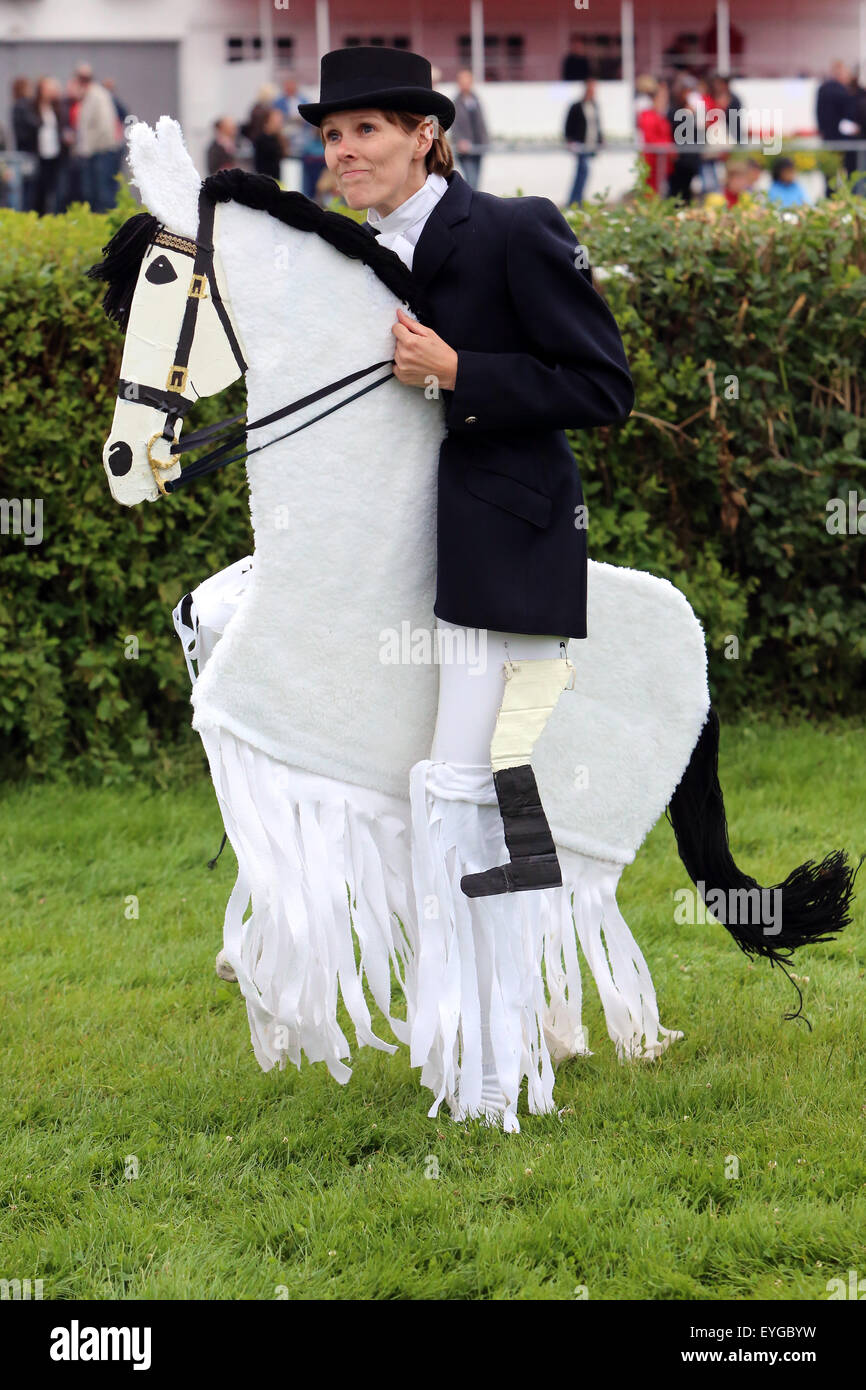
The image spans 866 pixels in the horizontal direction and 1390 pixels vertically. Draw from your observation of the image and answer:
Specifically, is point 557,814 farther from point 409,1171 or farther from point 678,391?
point 678,391

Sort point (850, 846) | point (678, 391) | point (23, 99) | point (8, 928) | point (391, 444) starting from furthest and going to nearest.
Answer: point (23, 99)
point (678, 391)
point (850, 846)
point (8, 928)
point (391, 444)

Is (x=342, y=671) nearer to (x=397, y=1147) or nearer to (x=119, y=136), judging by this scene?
(x=397, y=1147)

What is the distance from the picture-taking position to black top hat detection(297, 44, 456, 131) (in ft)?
10.2

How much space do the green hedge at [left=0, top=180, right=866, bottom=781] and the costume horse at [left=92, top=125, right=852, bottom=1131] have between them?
2601 mm

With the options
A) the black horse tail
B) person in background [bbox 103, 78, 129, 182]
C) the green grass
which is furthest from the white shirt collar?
person in background [bbox 103, 78, 129, 182]

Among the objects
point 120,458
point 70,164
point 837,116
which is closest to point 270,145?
point 70,164

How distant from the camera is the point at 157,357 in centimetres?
311

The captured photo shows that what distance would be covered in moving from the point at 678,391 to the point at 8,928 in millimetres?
3551

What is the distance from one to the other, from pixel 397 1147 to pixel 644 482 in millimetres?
3786

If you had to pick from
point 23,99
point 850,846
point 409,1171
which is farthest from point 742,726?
point 23,99

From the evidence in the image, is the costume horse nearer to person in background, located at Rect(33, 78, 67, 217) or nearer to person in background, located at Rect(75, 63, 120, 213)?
person in background, located at Rect(75, 63, 120, 213)

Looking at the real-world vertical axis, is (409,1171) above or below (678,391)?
below

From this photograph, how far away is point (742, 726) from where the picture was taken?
681 centimetres

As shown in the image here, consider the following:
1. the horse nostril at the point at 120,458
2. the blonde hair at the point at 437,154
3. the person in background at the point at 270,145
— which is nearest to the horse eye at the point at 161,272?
the horse nostril at the point at 120,458
